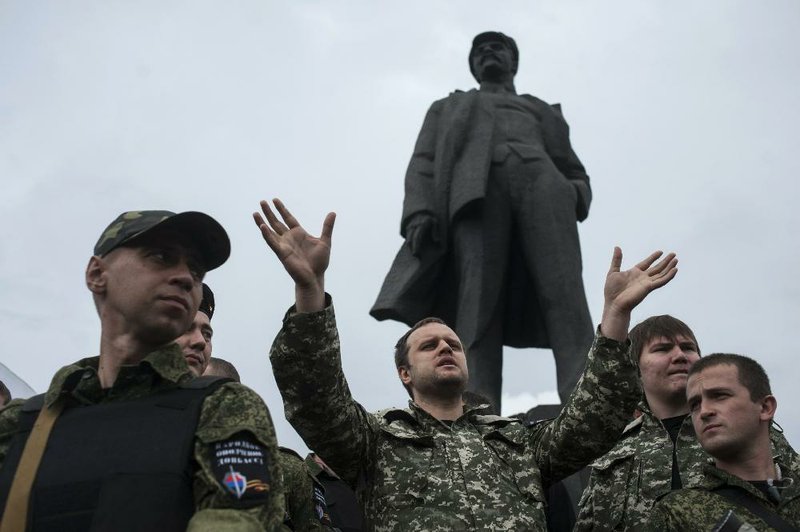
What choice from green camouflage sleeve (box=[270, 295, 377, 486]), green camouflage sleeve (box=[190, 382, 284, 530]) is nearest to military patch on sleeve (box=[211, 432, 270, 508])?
green camouflage sleeve (box=[190, 382, 284, 530])

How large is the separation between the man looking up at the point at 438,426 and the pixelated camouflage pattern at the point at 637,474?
1.17 ft

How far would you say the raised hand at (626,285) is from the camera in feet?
11.0

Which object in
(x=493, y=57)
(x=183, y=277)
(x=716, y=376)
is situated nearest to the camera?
(x=183, y=277)

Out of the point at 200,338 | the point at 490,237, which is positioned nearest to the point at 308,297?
the point at 200,338

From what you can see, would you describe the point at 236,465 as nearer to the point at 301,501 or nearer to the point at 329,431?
the point at 329,431

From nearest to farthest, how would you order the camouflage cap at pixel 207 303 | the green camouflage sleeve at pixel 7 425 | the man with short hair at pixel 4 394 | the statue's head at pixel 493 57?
the green camouflage sleeve at pixel 7 425 → the camouflage cap at pixel 207 303 → the man with short hair at pixel 4 394 → the statue's head at pixel 493 57

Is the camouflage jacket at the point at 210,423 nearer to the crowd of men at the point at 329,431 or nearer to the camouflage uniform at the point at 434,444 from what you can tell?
the crowd of men at the point at 329,431

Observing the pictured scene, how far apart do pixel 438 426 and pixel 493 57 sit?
5.95 metres

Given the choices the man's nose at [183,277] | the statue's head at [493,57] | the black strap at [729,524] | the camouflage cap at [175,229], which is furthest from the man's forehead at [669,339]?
the statue's head at [493,57]

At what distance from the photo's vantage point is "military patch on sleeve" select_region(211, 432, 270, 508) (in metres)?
2.09

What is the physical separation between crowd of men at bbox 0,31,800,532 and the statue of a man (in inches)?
146

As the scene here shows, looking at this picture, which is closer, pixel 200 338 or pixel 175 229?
pixel 175 229

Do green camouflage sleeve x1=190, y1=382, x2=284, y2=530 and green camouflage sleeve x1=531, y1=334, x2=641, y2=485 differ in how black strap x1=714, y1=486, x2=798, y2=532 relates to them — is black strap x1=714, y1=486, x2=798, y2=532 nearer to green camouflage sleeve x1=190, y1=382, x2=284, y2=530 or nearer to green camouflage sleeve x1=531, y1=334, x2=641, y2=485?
green camouflage sleeve x1=531, y1=334, x2=641, y2=485

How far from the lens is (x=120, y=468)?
215cm
